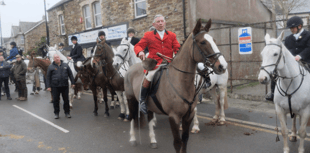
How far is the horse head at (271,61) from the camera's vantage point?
3513 mm

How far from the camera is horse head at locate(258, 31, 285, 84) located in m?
3.51

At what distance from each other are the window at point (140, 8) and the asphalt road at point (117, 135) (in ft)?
24.2

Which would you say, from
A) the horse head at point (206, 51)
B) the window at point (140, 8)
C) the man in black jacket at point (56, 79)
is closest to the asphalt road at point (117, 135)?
the man in black jacket at point (56, 79)

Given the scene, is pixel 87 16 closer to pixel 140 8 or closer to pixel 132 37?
pixel 140 8

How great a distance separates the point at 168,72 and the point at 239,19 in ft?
36.8

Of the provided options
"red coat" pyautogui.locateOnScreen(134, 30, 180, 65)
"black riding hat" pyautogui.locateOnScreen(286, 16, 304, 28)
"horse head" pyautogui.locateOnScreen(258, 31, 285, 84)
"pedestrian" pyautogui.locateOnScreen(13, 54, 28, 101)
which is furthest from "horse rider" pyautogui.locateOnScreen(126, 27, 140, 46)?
"pedestrian" pyautogui.locateOnScreen(13, 54, 28, 101)

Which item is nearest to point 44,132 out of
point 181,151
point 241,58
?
point 181,151

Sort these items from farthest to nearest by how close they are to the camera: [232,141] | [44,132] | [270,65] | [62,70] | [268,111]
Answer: [62,70], [268,111], [44,132], [232,141], [270,65]

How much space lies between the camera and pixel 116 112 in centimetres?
812

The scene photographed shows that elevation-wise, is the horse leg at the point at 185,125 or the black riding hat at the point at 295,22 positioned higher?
the black riding hat at the point at 295,22

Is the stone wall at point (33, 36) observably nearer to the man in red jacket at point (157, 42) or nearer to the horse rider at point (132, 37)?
the horse rider at point (132, 37)

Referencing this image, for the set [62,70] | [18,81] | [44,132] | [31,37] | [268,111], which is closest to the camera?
[44,132]

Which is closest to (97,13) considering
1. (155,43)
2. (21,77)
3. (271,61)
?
(21,77)

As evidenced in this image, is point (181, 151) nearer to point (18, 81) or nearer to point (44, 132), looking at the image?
point (44, 132)
